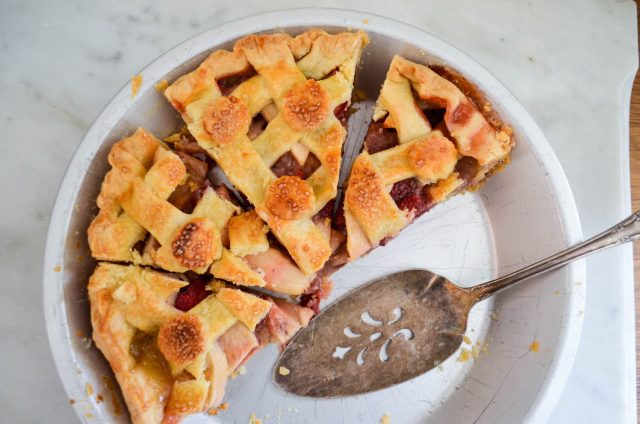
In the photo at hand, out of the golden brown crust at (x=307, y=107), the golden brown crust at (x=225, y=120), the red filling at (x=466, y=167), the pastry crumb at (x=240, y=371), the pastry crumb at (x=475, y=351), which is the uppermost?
the golden brown crust at (x=225, y=120)

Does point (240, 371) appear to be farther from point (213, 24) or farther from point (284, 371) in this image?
point (213, 24)

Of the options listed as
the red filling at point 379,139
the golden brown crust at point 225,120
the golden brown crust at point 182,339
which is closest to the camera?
the golden brown crust at point 182,339

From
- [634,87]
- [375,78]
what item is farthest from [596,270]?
[375,78]

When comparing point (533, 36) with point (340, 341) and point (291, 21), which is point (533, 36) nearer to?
point (291, 21)

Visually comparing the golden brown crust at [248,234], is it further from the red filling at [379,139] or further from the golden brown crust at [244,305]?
the red filling at [379,139]

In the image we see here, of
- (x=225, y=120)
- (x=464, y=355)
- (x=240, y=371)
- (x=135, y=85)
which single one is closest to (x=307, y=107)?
(x=225, y=120)

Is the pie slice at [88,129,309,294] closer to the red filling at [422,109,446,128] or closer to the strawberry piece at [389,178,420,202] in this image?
the strawberry piece at [389,178,420,202]

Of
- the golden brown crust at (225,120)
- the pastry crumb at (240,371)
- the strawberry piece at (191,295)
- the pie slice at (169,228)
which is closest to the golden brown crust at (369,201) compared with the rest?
the pie slice at (169,228)
